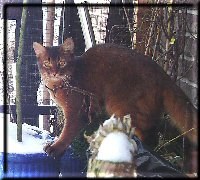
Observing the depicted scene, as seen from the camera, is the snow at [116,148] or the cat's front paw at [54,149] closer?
the snow at [116,148]

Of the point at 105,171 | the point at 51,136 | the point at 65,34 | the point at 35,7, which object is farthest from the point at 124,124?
the point at 35,7

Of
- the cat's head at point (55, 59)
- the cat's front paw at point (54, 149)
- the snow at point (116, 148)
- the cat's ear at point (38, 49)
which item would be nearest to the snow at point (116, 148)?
the snow at point (116, 148)

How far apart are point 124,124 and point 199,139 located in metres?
0.47

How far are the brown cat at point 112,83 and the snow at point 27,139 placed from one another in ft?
0.31

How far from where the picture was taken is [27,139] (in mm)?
2744

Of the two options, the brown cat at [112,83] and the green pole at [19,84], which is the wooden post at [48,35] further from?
the green pole at [19,84]

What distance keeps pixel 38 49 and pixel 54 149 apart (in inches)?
23.1

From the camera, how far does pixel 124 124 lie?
2.62 m

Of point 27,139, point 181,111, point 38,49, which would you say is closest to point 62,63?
point 38,49

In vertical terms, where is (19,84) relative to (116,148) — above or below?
above

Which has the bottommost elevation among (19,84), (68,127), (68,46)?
(68,127)

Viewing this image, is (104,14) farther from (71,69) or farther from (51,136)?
(51,136)

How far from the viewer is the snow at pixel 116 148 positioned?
98.9 inches

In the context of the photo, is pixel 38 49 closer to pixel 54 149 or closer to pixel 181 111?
pixel 54 149
